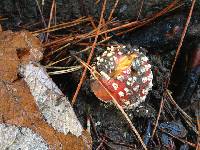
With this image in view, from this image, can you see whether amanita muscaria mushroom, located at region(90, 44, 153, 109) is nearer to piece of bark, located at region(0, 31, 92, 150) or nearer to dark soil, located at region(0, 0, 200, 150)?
dark soil, located at region(0, 0, 200, 150)

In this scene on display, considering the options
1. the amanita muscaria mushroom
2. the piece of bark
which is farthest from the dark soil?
the piece of bark

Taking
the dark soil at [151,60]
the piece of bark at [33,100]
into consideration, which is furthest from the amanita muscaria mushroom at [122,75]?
the piece of bark at [33,100]

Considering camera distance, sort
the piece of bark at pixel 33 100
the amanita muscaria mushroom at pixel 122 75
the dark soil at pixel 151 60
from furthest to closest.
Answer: the dark soil at pixel 151 60, the amanita muscaria mushroom at pixel 122 75, the piece of bark at pixel 33 100

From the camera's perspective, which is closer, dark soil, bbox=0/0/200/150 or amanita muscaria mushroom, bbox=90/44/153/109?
amanita muscaria mushroom, bbox=90/44/153/109

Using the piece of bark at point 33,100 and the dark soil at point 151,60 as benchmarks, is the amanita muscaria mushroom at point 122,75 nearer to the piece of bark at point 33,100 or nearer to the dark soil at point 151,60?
the dark soil at point 151,60

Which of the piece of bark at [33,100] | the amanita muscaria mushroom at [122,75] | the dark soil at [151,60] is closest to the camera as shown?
the piece of bark at [33,100]

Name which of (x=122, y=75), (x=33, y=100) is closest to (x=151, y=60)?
(x=122, y=75)

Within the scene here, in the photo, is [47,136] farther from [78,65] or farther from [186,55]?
[186,55]

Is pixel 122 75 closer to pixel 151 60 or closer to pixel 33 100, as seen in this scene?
pixel 151 60
